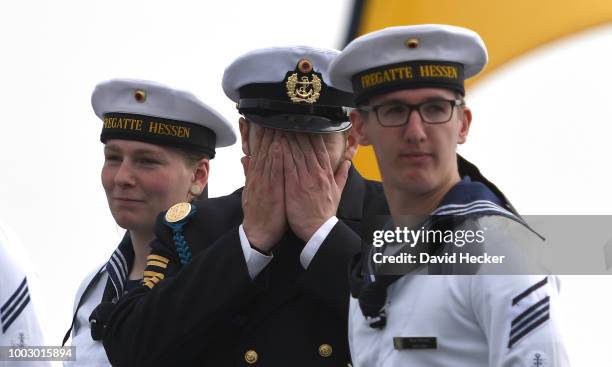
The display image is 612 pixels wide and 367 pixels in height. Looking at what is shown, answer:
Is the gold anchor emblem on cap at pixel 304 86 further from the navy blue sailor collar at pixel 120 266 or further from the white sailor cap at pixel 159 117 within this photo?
the navy blue sailor collar at pixel 120 266

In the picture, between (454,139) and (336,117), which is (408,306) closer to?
(454,139)

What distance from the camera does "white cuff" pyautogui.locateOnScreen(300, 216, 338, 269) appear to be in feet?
11.3

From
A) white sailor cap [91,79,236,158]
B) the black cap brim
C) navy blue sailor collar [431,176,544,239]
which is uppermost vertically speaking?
white sailor cap [91,79,236,158]

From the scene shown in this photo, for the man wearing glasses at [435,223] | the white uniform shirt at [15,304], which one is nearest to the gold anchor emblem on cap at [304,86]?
the man wearing glasses at [435,223]

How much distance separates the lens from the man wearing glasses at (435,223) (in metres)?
2.66

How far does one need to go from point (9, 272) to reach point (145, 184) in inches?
26.5

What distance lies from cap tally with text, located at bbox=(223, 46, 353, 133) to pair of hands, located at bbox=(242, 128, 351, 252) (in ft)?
0.20

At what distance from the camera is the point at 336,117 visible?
11.8ft

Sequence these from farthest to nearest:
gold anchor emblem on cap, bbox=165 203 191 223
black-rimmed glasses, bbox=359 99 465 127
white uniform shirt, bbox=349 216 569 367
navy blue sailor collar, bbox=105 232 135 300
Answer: navy blue sailor collar, bbox=105 232 135 300 < gold anchor emblem on cap, bbox=165 203 191 223 < black-rimmed glasses, bbox=359 99 465 127 < white uniform shirt, bbox=349 216 569 367

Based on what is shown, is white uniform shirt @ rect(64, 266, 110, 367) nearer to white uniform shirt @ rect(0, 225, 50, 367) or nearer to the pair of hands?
white uniform shirt @ rect(0, 225, 50, 367)

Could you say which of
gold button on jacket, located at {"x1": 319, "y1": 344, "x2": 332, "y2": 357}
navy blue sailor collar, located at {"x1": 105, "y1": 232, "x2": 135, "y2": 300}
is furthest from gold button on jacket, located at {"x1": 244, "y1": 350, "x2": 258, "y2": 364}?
navy blue sailor collar, located at {"x1": 105, "y1": 232, "x2": 135, "y2": 300}

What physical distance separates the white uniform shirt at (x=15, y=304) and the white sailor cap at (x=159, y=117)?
576mm

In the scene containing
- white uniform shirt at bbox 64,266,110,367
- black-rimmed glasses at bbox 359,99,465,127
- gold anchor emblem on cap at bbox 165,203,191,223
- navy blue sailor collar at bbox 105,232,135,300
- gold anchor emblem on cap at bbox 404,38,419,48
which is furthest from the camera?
navy blue sailor collar at bbox 105,232,135,300

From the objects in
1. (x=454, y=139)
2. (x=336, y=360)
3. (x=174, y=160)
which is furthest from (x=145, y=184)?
(x=454, y=139)
